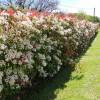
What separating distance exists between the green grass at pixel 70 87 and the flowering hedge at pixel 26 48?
0.51 meters

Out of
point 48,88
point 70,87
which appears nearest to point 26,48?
point 48,88

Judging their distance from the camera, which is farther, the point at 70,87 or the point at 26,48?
the point at 70,87

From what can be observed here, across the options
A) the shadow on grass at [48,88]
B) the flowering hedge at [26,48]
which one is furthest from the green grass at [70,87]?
the flowering hedge at [26,48]

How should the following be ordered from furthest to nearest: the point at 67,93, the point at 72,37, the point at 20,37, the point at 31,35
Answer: the point at 72,37 < the point at 67,93 < the point at 31,35 < the point at 20,37

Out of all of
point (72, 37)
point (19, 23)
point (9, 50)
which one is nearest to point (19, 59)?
point (9, 50)

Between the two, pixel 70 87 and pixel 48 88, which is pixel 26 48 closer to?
pixel 48 88

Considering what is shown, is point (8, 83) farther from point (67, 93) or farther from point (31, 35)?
point (67, 93)

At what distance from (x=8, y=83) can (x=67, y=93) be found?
2.90 m

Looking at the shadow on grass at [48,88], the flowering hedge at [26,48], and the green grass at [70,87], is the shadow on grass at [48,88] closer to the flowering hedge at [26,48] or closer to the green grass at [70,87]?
the green grass at [70,87]

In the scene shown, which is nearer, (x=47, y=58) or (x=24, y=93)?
(x=24, y=93)

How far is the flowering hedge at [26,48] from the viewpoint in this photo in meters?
7.93

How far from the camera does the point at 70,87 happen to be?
11.2m

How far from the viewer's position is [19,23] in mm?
8914

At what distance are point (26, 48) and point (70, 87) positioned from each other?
286cm
